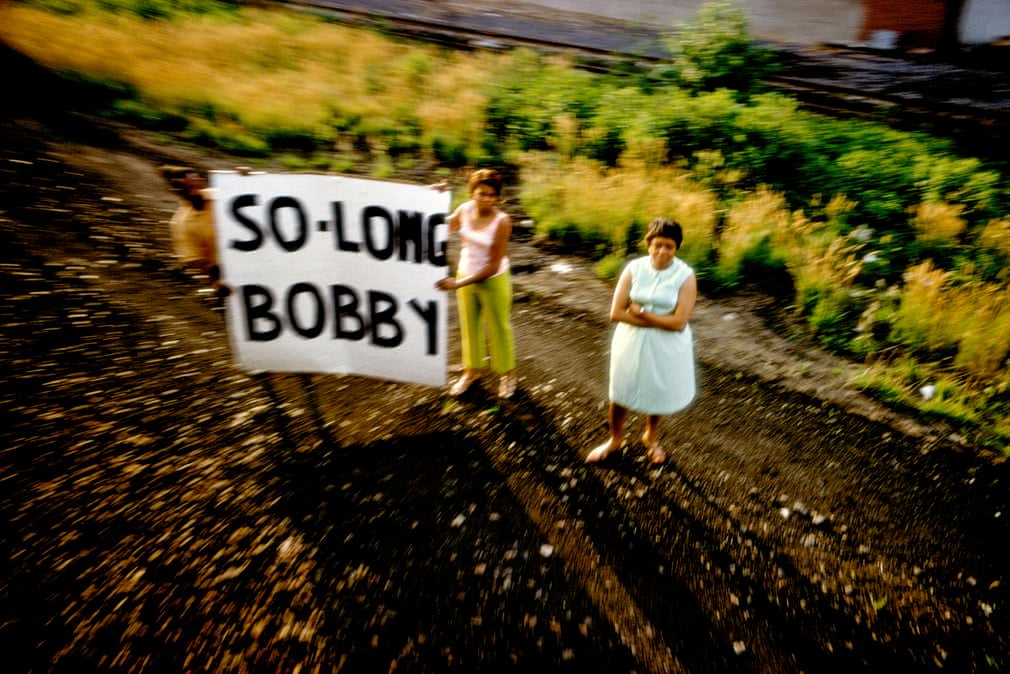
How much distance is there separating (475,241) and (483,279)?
247 mm

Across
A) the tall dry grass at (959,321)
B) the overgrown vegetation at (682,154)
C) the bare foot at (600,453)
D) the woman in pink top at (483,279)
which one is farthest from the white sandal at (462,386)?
the tall dry grass at (959,321)

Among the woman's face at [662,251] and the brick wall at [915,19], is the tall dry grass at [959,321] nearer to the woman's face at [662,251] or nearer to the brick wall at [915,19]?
the woman's face at [662,251]

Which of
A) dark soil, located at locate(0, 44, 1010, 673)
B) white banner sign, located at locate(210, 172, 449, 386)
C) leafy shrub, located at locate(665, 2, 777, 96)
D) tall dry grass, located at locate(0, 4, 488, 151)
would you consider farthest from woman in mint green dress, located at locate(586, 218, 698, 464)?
leafy shrub, located at locate(665, 2, 777, 96)

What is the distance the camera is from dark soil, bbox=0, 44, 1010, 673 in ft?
8.69

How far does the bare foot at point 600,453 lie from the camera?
12.6ft

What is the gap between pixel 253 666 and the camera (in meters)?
2.46

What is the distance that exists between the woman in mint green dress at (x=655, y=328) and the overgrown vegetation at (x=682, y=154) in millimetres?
2530

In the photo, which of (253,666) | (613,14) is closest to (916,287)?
(253,666)

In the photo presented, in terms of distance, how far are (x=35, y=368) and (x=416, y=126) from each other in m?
7.01

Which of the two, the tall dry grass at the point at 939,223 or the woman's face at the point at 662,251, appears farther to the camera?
the tall dry grass at the point at 939,223

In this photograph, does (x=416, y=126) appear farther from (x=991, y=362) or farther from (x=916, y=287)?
(x=991, y=362)

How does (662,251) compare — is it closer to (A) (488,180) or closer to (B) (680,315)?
(B) (680,315)

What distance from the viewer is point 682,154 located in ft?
27.4

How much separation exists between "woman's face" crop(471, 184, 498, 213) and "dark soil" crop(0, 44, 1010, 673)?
1455 millimetres
